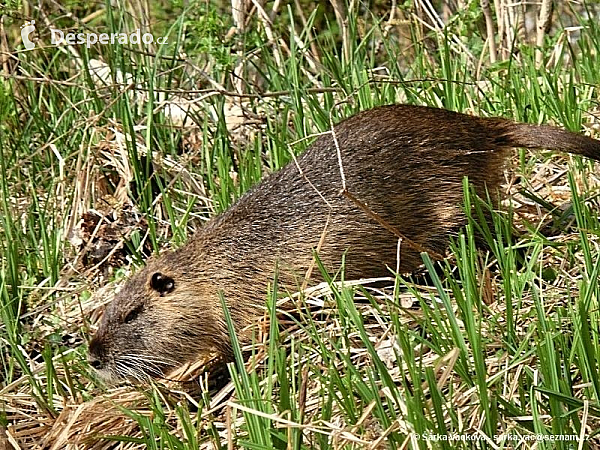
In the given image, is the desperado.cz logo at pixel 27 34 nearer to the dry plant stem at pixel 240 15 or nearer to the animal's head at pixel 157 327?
the dry plant stem at pixel 240 15

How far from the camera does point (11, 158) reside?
15.9 ft

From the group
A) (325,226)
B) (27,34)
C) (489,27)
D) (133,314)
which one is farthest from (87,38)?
(325,226)

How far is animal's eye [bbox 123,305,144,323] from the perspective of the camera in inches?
139

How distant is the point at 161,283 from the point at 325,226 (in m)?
0.60

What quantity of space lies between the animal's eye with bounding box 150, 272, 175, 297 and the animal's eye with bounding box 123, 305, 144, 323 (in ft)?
0.27

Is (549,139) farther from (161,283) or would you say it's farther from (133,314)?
(133,314)

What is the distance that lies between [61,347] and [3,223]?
63cm

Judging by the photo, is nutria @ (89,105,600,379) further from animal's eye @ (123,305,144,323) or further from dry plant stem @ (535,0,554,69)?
dry plant stem @ (535,0,554,69)

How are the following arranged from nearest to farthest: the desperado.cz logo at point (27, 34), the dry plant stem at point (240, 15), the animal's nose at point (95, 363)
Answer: the animal's nose at point (95, 363) → the desperado.cz logo at point (27, 34) → the dry plant stem at point (240, 15)

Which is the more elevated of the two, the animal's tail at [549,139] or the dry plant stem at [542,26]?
the dry plant stem at [542,26]

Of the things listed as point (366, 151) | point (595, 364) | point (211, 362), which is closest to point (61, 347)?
point (211, 362)

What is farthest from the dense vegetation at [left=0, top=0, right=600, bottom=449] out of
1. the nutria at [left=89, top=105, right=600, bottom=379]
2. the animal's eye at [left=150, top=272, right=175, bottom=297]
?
the animal's eye at [left=150, top=272, right=175, bottom=297]

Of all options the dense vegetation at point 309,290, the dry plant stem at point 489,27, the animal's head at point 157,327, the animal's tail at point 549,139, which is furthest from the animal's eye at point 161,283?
the dry plant stem at point 489,27

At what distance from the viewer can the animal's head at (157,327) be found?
11.4 feet
